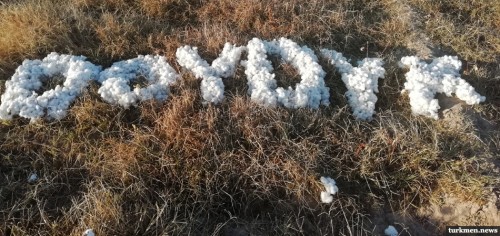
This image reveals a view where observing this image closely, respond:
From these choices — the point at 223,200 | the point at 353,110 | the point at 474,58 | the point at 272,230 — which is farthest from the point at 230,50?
the point at 474,58

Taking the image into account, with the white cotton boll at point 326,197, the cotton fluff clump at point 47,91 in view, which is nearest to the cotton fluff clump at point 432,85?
the white cotton boll at point 326,197

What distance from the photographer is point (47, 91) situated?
421 centimetres

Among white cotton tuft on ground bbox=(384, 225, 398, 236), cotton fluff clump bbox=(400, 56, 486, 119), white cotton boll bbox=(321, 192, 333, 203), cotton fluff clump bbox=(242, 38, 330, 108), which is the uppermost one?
cotton fluff clump bbox=(242, 38, 330, 108)

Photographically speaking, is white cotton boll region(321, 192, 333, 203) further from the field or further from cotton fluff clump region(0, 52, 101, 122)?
cotton fluff clump region(0, 52, 101, 122)

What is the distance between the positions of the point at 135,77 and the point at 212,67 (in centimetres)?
76

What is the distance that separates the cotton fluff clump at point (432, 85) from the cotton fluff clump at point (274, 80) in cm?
89

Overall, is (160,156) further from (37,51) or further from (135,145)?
(37,51)

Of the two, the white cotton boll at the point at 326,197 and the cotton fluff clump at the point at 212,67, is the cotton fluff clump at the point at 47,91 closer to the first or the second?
the cotton fluff clump at the point at 212,67

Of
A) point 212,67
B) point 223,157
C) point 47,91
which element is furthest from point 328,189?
point 47,91

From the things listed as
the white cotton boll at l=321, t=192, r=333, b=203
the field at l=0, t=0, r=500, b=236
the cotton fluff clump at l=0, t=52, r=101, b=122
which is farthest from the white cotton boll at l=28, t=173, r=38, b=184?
the white cotton boll at l=321, t=192, r=333, b=203

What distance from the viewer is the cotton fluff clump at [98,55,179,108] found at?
13.7 feet

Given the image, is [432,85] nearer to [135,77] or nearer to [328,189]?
[328,189]

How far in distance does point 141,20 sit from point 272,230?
285cm

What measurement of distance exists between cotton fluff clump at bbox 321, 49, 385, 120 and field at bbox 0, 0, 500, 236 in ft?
0.28
